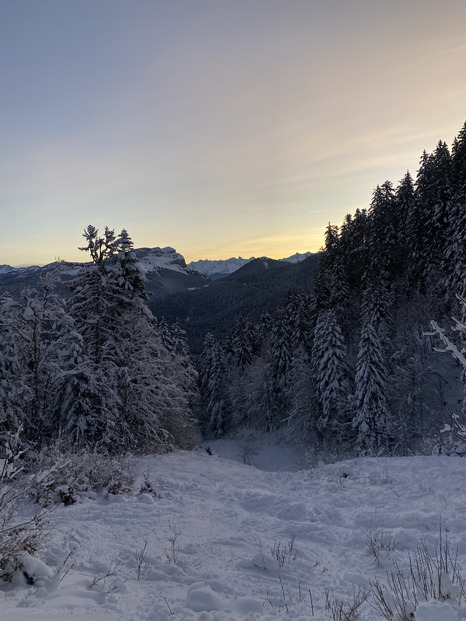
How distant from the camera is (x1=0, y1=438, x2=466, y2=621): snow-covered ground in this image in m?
3.50

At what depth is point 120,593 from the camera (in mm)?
3816

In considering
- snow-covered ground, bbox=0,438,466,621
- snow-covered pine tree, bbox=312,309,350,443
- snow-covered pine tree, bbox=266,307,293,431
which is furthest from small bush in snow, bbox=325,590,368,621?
snow-covered pine tree, bbox=266,307,293,431

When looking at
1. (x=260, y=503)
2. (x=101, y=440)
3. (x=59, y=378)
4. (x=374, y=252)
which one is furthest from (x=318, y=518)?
(x=374, y=252)

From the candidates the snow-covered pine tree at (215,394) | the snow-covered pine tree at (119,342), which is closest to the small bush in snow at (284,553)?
the snow-covered pine tree at (119,342)

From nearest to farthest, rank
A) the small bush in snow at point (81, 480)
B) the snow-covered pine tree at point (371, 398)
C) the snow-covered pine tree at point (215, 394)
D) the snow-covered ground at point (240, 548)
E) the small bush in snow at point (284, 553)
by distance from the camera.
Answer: the snow-covered ground at point (240, 548) → the small bush in snow at point (284, 553) → the small bush in snow at point (81, 480) → the snow-covered pine tree at point (371, 398) → the snow-covered pine tree at point (215, 394)

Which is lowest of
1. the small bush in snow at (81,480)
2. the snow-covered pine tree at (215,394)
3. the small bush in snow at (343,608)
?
the snow-covered pine tree at (215,394)

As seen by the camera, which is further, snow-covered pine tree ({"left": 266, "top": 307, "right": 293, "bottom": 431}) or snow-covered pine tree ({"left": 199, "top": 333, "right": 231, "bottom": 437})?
snow-covered pine tree ({"left": 199, "top": 333, "right": 231, "bottom": 437})

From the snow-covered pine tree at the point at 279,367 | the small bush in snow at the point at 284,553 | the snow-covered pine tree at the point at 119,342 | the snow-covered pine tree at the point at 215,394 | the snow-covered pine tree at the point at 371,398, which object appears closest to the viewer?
the small bush in snow at the point at 284,553

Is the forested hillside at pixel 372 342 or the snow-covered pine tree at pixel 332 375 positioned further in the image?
the snow-covered pine tree at pixel 332 375

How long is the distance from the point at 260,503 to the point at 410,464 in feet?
18.3

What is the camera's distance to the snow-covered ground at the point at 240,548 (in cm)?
350

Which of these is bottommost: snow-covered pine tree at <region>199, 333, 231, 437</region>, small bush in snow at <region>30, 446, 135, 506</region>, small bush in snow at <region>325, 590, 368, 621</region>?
snow-covered pine tree at <region>199, 333, 231, 437</region>

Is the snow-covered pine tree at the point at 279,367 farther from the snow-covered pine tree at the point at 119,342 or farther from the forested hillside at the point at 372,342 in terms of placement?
the snow-covered pine tree at the point at 119,342

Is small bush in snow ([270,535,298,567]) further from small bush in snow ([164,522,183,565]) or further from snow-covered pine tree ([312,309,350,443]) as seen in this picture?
snow-covered pine tree ([312,309,350,443])
